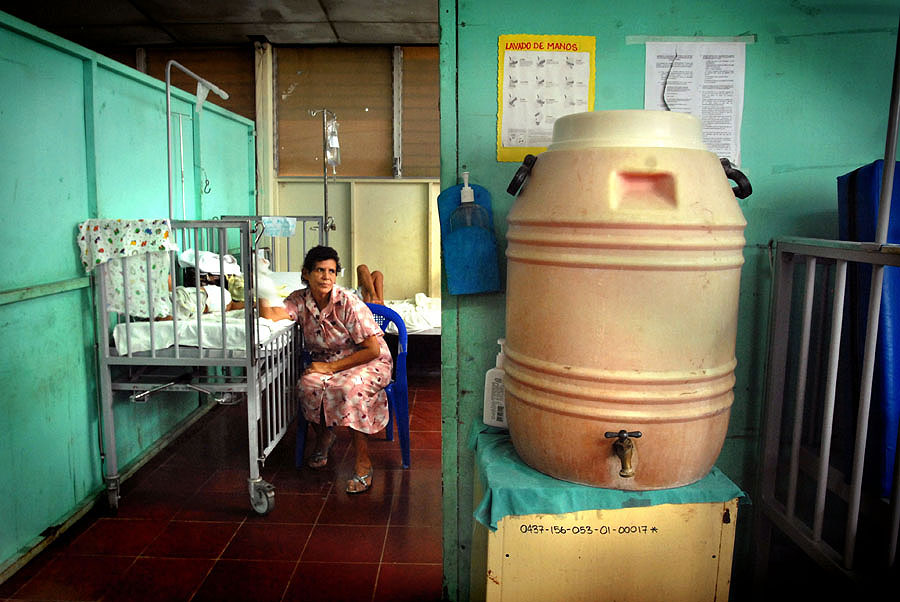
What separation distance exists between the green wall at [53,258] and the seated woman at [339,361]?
0.86 meters

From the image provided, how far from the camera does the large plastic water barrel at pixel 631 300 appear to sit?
1213 mm

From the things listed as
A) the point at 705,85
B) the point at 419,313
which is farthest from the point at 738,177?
the point at 419,313

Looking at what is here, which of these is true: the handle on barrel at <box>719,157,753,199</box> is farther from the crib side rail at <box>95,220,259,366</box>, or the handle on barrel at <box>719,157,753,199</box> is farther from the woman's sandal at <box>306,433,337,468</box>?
the woman's sandal at <box>306,433,337,468</box>

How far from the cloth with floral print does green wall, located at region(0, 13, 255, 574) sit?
0.08 metres

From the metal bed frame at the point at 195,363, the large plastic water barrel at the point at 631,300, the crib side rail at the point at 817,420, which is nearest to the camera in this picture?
the large plastic water barrel at the point at 631,300

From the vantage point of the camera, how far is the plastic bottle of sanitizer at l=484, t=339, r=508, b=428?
5.21 ft

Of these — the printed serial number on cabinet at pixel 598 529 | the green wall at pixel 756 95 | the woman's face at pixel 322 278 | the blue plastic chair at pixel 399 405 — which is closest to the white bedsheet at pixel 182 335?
the woman's face at pixel 322 278

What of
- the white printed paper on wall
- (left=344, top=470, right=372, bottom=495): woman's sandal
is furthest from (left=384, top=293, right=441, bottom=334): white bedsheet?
the white printed paper on wall

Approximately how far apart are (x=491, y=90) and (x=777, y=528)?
1305 millimetres

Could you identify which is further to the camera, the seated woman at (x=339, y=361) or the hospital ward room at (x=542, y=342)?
the seated woman at (x=339, y=361)

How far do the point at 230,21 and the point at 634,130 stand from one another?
441 cm

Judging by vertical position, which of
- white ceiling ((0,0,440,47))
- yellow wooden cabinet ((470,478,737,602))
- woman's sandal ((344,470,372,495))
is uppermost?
white ceiling ((0,0,440,47))

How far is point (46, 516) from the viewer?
249 centimetres

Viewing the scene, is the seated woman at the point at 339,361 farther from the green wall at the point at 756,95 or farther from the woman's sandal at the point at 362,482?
the green wall at the point at 756,95
